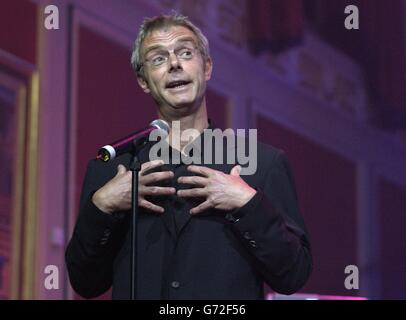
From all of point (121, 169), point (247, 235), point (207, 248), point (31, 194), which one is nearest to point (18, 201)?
point (31, 194)

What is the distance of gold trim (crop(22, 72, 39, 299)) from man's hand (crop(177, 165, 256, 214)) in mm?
2013

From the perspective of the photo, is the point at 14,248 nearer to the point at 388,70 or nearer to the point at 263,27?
the point at 263,27

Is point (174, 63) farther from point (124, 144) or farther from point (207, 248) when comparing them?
point (207, 248)

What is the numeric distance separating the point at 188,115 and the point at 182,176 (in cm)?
21

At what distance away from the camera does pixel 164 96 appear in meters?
2.27

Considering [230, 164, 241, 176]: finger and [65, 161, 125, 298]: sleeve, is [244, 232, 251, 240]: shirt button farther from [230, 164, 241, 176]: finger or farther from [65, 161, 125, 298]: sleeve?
[65, 161, 125, 298]: sleeve

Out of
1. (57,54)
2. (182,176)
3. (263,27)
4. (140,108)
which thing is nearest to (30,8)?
(57,54)

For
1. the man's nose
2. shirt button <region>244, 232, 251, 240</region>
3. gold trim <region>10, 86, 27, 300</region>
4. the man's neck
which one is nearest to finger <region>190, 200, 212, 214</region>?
shirt button <region>244, 232, 251, 240</region>

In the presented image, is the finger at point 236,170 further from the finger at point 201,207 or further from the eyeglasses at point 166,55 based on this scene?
the eyeglasses at point 166,55

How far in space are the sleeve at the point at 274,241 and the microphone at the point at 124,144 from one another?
273 millimetres

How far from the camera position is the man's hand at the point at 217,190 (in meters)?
2.02

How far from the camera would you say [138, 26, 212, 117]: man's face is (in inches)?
88.7

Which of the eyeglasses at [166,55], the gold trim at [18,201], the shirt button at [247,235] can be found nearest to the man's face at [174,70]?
the eyeglasses at [166,55]

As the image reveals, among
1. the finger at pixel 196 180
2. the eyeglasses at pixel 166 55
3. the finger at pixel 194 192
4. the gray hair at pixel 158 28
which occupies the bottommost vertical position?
the finger at pixel 194 192
